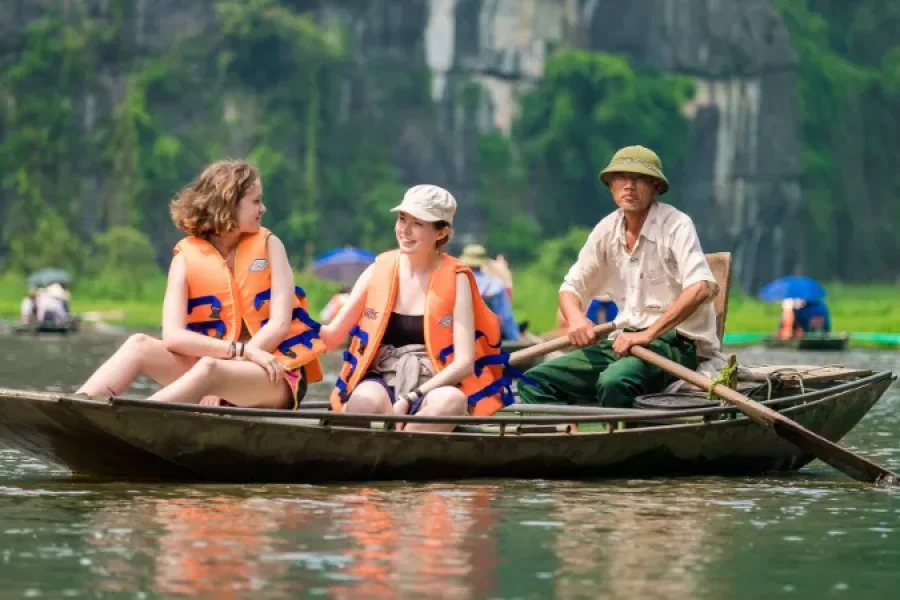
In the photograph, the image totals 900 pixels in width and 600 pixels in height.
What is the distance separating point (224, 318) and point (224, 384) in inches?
12.2

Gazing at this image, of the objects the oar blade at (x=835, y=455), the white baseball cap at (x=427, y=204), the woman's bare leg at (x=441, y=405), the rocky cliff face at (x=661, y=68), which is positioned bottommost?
the oar blade at (x=835, y=455)

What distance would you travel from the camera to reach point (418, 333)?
10.1 meters

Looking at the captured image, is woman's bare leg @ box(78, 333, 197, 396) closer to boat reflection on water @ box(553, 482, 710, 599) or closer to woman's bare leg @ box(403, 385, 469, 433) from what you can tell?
woman's bare leg @ box(403, 385, 469, 433)

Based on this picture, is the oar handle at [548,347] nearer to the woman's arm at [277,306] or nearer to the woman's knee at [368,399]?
the woman's knee at [368,399]

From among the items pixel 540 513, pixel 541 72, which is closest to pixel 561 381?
pixel 540 513

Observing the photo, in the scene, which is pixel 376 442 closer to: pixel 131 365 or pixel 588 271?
pixel 131 365

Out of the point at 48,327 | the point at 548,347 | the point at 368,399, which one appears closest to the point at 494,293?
the point at 548,347

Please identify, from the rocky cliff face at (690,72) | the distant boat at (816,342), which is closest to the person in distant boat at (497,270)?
the distant boat at (816,342)

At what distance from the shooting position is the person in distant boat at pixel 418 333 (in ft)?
32.6

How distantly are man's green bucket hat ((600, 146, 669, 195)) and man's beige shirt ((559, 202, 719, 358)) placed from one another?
0.19 metres

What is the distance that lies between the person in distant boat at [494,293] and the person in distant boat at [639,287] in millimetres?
5973

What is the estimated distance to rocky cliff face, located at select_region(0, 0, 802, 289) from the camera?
55.4m

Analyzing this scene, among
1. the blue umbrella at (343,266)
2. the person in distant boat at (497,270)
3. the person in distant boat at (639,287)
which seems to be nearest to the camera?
the person in distant boat at (639,287)

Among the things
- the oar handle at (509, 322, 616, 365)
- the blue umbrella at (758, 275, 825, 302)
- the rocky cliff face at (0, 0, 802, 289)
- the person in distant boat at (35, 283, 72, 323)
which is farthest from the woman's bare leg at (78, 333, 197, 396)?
the rocky cliff face at (0, 0, 802, 289)
